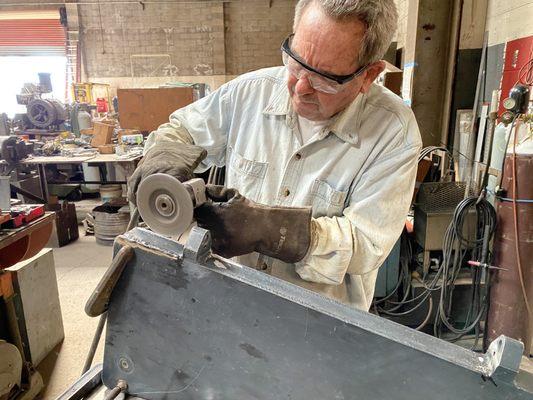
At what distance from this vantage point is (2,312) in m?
1.68

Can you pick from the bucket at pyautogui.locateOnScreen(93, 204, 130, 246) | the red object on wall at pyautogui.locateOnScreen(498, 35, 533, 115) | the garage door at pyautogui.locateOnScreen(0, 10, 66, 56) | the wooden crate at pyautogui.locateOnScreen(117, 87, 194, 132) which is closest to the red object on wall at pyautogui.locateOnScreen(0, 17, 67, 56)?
the garage door at pyautogui.locateOnScreen(0, 10, 66, 56)


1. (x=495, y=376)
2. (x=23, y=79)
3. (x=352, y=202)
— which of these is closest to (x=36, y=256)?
(x=352, y=202)

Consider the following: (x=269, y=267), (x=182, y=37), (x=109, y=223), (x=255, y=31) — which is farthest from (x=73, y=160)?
(x=255, y=31)

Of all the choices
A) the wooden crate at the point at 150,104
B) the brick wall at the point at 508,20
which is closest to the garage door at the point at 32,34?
the wooden crate at the point at 150,104

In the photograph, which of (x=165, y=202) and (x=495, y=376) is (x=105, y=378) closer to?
(x=165, y=202)

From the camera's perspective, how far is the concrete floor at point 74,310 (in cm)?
194

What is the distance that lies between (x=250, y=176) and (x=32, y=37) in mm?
8146

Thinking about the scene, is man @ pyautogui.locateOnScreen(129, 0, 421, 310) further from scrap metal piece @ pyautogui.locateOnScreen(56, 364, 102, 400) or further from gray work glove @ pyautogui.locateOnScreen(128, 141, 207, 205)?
scrap metal piece @ pyautogui.locateOnScreen(56, 364, 102, 400)

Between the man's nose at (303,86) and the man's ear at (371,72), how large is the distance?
0.41 ft

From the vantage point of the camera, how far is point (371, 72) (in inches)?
33.3

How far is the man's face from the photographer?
2.41ft

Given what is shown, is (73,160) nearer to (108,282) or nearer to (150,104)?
(150,104)

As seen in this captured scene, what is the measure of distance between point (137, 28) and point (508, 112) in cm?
690

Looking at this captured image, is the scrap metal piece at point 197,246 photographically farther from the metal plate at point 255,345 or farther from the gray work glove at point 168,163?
the gray work glove at point 168,163
